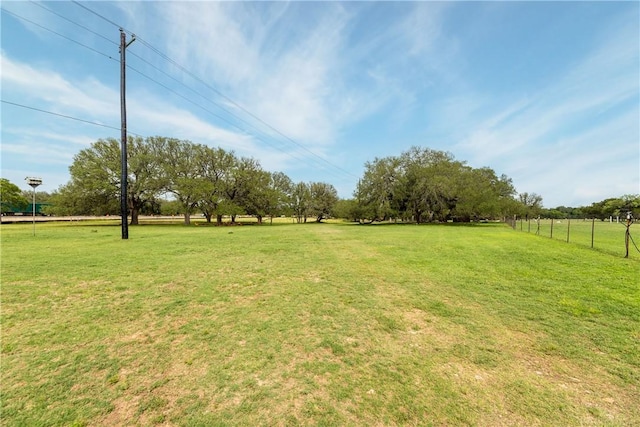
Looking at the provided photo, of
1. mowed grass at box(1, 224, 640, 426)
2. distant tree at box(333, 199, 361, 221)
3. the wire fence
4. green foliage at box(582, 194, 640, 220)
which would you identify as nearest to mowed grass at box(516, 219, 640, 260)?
the wire fence

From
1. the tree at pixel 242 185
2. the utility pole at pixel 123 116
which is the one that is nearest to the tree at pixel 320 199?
the tree at pixel 242 185

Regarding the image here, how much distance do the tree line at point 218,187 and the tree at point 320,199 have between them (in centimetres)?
1171

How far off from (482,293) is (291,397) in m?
4.11

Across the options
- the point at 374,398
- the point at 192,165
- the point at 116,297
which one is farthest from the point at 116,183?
the point at 374,398

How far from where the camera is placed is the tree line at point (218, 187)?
25688 mm

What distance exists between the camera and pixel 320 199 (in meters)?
49.9

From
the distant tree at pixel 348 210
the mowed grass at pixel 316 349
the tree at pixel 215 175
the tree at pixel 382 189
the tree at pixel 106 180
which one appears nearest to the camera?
the mowed grass at pixel 316 349

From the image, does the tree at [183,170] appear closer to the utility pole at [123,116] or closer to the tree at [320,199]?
the utility pole at [123,116]

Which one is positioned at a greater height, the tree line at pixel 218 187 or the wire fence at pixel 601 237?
the tree line at pixel 218 187

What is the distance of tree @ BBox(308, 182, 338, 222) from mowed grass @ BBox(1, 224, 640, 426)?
43076mm

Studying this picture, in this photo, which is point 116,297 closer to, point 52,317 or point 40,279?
point 52,317

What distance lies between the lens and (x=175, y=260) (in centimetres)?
714

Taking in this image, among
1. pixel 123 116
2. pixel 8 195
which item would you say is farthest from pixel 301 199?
pixel 8 195

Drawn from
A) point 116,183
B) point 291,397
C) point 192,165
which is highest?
point 192,165
